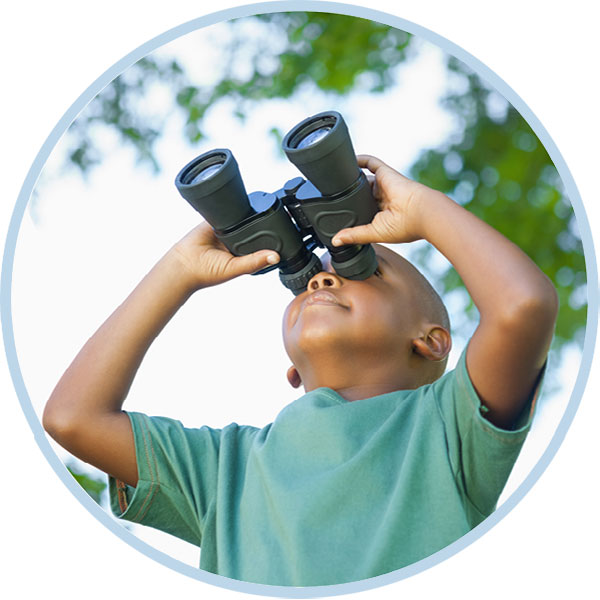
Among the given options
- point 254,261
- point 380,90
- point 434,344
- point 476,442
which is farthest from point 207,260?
point 380,90

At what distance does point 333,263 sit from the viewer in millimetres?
1129

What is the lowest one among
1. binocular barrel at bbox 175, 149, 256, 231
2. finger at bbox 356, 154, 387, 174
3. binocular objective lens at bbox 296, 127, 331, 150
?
binocular barrel at bbox 175, 149, 256, 231

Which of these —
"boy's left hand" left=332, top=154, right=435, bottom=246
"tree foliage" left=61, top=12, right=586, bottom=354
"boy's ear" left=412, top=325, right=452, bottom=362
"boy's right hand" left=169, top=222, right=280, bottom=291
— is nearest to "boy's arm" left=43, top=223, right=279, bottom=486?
"boy's right hand" left=169, top=222, right=280, bottom=291

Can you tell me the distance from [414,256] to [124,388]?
52cm

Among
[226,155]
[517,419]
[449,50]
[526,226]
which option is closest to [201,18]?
[226,155]

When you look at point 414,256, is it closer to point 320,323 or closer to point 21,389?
point 320,323

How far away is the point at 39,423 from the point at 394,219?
518 mm

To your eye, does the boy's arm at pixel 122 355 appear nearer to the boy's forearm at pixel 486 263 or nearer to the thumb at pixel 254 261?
the thumb at pixel 254 261

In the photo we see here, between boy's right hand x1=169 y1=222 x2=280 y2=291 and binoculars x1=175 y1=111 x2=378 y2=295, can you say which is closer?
binoculars x1=175 y1=111 x2=378 y2=295

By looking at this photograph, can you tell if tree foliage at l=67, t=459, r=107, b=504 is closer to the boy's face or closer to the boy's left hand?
the boy's face

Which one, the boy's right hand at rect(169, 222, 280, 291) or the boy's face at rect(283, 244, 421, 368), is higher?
the boy's right hand at rect(169, 222, 280, 291)

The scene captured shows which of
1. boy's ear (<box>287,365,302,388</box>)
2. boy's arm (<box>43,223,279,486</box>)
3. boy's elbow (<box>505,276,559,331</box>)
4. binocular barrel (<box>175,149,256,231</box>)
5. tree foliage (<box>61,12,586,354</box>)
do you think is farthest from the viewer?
tree foliage (<box>61,12,586,354</box>)

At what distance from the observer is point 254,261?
1097 mm

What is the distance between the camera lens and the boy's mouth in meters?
1.12
